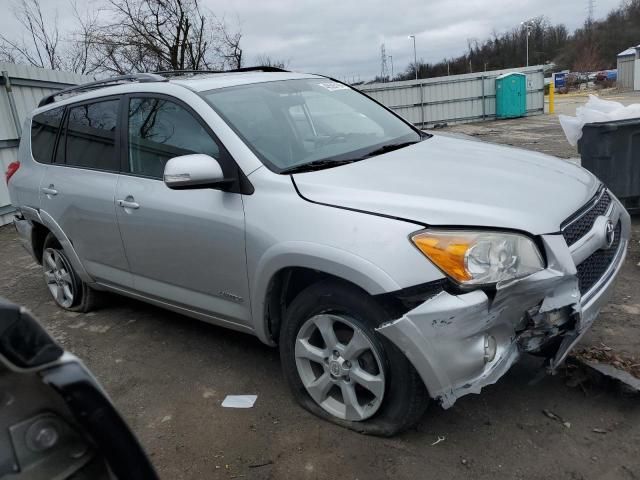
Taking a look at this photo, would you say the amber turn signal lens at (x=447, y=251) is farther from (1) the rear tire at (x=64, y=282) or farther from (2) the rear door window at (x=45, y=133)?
(2) the rear door window at (x=45, y=133)

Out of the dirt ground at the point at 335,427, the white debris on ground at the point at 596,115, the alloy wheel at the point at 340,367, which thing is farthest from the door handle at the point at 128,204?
the white debris on ground at the point at 596,115

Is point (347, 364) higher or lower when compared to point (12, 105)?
lower

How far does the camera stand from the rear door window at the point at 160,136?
3.16 meters

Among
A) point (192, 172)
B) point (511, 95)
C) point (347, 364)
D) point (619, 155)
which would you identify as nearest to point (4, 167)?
point (192, 172)

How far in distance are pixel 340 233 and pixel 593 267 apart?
4.11ft

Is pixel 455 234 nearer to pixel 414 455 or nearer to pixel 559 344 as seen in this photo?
pixel 559 344

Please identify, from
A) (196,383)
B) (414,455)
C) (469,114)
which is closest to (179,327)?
(196,383)

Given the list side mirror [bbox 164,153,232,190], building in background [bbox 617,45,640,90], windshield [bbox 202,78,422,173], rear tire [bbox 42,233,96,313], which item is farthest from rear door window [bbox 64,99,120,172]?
building in background [bbox 617,45,640,90]

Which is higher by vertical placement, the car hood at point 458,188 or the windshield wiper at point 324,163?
the windshield wiper at point 324,163

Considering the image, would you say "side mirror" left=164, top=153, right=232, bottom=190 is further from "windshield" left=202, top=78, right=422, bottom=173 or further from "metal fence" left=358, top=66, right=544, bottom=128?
"metal fence" left=358, top=66, right=544, bottom=128

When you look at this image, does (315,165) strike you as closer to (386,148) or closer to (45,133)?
(386,148)

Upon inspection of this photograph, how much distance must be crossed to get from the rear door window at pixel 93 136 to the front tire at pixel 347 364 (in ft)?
6.03

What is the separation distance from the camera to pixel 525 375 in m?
3.12

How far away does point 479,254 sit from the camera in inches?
88.5
